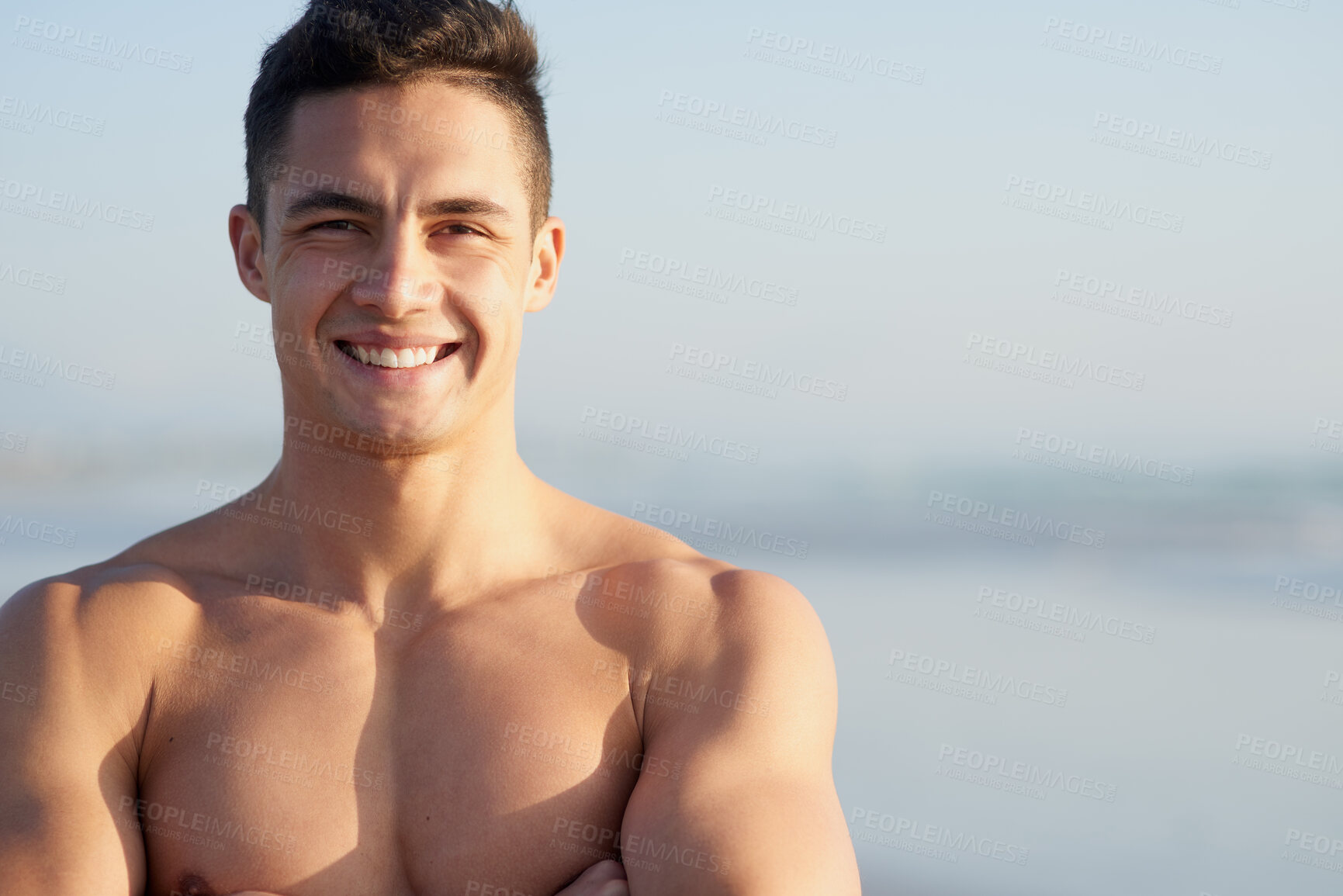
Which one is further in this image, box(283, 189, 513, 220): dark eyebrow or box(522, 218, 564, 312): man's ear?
box(522, 218, 564, 312): man's ear

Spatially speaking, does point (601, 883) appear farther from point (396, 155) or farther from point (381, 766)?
point (396, 155)

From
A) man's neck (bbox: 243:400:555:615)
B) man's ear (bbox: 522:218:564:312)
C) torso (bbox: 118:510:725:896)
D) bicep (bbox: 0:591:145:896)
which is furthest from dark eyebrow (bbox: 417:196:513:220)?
bicep (bbox: 0:591:145:896)

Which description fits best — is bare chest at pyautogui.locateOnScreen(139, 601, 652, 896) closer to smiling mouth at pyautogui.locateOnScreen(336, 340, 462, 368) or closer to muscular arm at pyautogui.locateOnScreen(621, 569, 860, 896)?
muscular arm at pyautogui.locateOnScreen(621, 569, 860, 896)

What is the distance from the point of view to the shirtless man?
8.11ft

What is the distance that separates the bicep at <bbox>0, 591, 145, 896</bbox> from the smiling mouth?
859 mm

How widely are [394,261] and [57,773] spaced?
4.08 ft

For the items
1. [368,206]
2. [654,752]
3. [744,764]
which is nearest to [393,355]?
[368,206]

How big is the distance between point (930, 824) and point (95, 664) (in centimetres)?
354

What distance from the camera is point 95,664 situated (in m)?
2.64

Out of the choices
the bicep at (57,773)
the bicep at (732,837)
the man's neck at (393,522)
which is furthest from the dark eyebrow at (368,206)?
the bicep at (732,837)

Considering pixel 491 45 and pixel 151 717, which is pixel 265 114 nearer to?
pixel 491 45

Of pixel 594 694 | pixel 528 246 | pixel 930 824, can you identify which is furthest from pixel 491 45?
pixel 930 824

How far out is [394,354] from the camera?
268 cm

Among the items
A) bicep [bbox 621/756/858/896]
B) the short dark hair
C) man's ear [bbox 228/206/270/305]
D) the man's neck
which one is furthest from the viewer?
man's ear [bbox 228/206/270/305]
